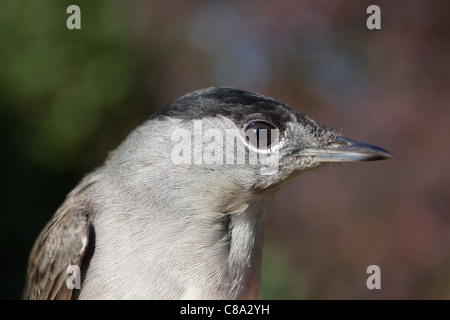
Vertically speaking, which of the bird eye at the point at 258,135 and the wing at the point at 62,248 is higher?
the bird eye at the point at 258,135

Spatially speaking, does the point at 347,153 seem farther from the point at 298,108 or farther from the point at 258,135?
the point at 298,108

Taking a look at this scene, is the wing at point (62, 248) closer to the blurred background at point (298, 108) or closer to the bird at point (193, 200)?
the bird at point (193, 200)

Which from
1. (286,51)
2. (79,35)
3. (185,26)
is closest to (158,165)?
(286,51)

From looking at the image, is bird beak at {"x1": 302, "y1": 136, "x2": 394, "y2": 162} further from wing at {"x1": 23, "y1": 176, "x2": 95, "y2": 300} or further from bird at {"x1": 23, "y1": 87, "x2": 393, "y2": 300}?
wing at {"x1": 23, "y1": 176, "x2": 95, "y2": 300}

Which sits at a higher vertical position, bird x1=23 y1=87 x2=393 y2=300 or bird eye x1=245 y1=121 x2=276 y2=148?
bird eye x1=245 y1=121 x2=276 y2=148

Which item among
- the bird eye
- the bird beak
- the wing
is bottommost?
the wing

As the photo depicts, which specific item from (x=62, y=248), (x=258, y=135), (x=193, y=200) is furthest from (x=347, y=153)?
(x=62, y=248)

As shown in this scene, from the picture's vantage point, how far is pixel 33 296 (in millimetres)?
2900

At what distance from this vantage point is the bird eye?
2463 millimetres

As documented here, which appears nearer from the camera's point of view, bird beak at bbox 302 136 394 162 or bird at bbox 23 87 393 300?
bird at bbox 23 87 393 300

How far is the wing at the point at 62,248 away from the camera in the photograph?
2.54m

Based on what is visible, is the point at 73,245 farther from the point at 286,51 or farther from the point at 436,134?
the point at 286,51

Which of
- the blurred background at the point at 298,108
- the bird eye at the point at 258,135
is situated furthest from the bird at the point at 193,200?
the blurred background at the point at 298,108

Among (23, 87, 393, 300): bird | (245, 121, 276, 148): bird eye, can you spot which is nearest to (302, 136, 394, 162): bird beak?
(23, 87, 393, 300): bird
